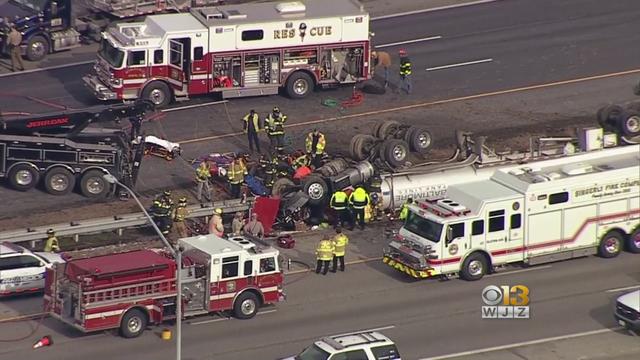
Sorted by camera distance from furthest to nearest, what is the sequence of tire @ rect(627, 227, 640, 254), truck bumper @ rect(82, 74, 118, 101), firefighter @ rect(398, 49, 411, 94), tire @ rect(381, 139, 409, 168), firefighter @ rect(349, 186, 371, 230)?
firefighter @ rect(398, 49, 411, 94)
truck bumper @ rect(82, 74, 118, 101)
tire @ rect(381, 139, 409, 168)
firefighter @ rect(349, 186, 371, 230)
tire @ rect(627, 227, 640, 254)

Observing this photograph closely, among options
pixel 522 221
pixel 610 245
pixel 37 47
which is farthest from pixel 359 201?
pixel 37 47

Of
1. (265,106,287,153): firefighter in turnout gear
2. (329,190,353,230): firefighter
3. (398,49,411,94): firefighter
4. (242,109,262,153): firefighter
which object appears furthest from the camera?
(398,49,411,94): firefighter

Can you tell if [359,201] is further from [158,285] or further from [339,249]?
[158,285]

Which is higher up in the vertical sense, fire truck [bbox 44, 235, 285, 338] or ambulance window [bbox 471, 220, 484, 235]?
ambulance window [bbox 471, 220, 484, 235]

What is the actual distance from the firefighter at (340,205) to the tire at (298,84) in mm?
12128

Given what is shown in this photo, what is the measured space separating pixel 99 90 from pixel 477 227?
20191 millimetres

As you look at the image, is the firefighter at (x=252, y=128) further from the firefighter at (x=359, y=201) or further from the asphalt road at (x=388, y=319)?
the asphalt road at (x=388, y=319)

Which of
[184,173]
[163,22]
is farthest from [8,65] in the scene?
[184,173]

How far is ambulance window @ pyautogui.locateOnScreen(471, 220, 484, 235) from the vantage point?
174 feet

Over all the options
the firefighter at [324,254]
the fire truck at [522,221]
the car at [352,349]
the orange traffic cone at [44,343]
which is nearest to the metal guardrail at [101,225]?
the firefighter at [324,254]

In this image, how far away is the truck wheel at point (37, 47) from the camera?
7338 centimetres

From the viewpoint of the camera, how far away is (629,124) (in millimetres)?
62594

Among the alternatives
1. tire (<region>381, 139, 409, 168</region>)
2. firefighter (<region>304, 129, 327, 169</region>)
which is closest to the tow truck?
firefighter (<region>304, 129, 327, 169</region>)

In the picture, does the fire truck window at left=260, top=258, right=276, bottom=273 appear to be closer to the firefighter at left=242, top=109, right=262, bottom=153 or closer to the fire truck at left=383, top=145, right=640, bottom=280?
the fire truck at left=383, top=145, right=640, bottom=280
